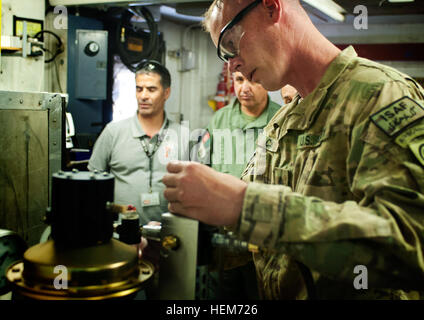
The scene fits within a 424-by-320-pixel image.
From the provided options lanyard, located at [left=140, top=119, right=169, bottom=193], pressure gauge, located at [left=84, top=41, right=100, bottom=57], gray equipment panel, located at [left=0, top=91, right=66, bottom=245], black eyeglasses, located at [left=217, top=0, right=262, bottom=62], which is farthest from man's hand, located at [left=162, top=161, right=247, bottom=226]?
pressure gauge, located at [left=84, top=41, right=100, bottom=57]

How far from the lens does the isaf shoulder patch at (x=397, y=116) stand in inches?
38.7

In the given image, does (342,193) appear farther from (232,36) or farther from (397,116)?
(232,36)

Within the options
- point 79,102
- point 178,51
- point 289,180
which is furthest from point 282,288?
point 178,51

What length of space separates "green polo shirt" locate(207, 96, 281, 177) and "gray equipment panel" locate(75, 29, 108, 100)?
1682 millimetres

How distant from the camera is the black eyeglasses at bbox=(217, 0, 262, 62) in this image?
126 cm

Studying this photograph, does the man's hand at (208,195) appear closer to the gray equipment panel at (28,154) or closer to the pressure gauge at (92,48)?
the gray equipment panel at (28,154)

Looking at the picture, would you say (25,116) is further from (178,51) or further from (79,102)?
(178,51)

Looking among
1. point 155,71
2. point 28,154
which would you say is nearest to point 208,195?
point 28,154

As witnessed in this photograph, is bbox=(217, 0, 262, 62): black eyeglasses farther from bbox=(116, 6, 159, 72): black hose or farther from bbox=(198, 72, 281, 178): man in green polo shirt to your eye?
bbox=(116, 6, 159, 72): black hose

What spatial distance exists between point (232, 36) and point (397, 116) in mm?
598

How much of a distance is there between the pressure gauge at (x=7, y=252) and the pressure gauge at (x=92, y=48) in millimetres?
3615

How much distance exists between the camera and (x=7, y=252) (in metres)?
1.19

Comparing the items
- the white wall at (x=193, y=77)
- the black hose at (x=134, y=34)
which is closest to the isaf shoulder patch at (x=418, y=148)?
the black hose at (x=134, y=34)

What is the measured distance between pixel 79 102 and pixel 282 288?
13.5 feet
